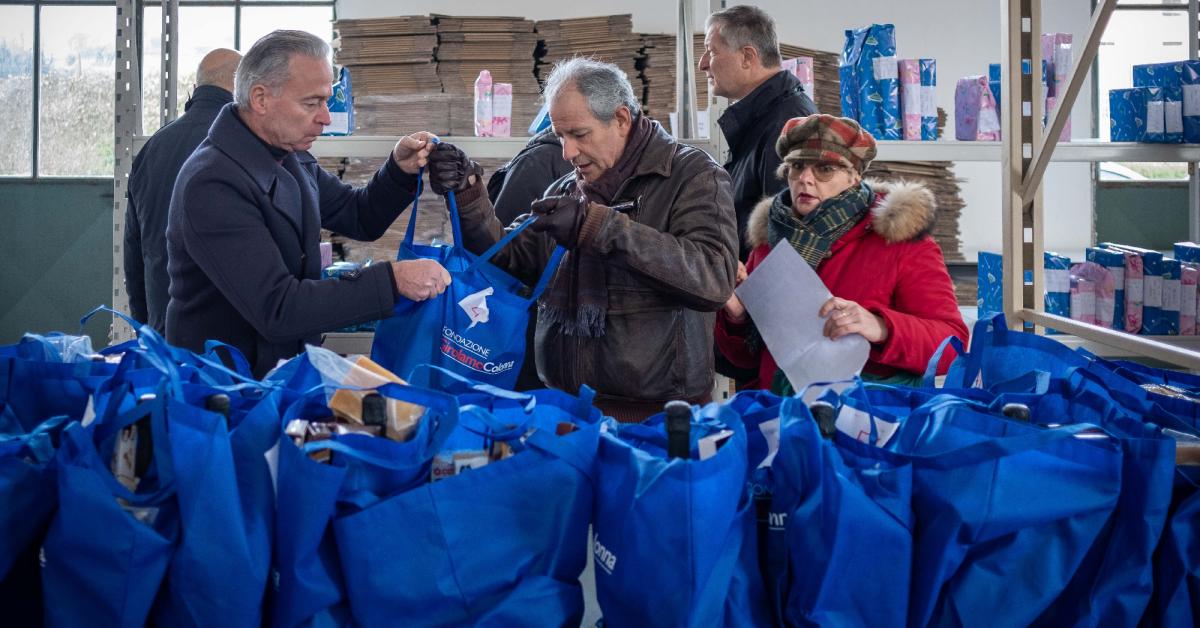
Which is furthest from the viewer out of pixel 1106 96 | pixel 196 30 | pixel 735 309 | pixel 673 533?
pixel 196 30

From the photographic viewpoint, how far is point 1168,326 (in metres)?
4.42

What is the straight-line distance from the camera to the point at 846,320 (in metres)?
2.34

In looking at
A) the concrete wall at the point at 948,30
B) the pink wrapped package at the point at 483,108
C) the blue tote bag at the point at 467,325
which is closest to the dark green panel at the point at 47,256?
the concrete wall at the point at 948,30

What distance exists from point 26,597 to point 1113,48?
9.40 metres

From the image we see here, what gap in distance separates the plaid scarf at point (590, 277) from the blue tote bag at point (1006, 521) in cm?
120

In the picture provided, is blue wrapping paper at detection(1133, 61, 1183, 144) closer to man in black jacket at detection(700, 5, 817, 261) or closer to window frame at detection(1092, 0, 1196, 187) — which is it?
man in black jacket at detection(700, 5, 817, 261)

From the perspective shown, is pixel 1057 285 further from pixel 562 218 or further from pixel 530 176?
pixel 562 218

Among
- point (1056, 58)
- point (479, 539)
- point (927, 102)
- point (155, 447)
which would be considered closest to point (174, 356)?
point (155, 447)

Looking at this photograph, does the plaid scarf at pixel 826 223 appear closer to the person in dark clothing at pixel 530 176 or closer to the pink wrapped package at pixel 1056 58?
the person in dark clothing at pixel 530 176

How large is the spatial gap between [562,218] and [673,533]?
110 cm

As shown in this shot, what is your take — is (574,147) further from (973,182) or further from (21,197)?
(21,197)

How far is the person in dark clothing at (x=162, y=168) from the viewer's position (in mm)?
3332

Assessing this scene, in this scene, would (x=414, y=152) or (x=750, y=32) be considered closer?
(x=414, y=152)

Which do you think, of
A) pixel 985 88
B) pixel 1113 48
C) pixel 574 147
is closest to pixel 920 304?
pixel 574 147
